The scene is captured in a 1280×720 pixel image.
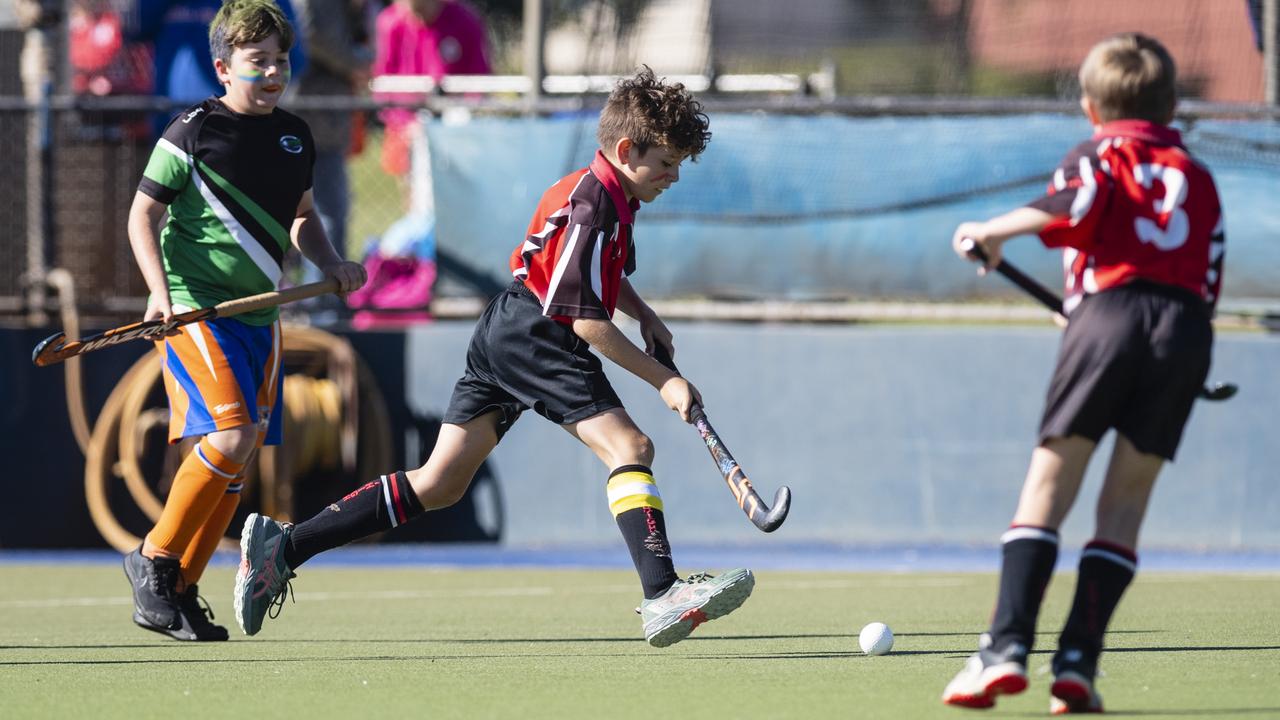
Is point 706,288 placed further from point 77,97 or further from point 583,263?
point 583,263

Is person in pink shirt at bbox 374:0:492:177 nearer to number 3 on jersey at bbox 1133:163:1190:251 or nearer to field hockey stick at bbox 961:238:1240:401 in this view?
field hockey stick at bbox 961:238:1240:401

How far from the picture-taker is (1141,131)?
411 cm

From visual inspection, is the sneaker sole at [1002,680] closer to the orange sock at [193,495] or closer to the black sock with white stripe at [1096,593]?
the black sock with white stripe at [1096,593]

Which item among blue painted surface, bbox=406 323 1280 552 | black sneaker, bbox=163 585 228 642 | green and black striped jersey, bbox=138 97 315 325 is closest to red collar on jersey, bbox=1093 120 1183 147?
green and black striped jersey, bbox=138 97 315 325

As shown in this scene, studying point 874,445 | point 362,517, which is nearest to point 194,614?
point 362,517

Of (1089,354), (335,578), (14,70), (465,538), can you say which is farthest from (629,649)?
(14,70)

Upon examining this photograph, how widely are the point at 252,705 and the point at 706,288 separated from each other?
5.97m

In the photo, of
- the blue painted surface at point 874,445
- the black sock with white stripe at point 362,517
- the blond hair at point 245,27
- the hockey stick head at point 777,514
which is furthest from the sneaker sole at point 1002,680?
the blue painted surface at point 874,445

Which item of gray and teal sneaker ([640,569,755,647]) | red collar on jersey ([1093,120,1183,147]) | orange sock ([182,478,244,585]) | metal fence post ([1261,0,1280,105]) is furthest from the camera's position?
metal fence post ([1261,0,1280,105])

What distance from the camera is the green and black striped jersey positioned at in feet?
19.8

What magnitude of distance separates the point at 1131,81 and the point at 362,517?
2.79 metres

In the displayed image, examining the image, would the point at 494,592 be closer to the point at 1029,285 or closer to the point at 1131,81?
the point at 1029,285

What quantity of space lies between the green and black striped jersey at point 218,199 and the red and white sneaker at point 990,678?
9.92ft

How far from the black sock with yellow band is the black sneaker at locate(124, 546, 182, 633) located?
A: 66.7 inches
